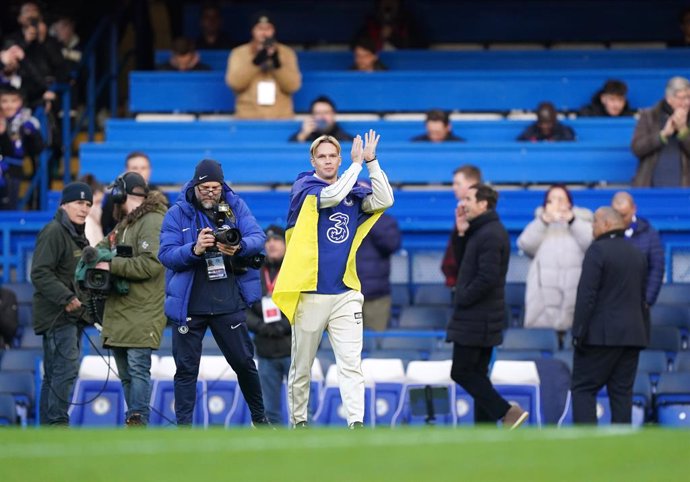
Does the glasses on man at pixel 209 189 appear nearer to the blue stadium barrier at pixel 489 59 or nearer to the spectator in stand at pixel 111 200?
the spectator in stand at pixel 111 200

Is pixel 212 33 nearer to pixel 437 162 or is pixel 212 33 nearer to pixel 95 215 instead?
pixel 437 162

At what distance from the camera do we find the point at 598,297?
38.6ft

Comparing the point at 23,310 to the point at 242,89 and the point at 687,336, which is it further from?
the point at 687,336

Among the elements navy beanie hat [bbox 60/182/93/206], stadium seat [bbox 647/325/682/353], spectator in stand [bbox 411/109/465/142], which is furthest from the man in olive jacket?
spectator in stand [bbox 411/109/465/142]

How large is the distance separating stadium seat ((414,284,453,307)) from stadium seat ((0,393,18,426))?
12.8 ft

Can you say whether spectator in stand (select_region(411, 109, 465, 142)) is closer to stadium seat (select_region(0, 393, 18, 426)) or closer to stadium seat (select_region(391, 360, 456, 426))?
stadium seat (select_region(391, 360, 456, 426))

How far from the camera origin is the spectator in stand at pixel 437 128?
16.0 m

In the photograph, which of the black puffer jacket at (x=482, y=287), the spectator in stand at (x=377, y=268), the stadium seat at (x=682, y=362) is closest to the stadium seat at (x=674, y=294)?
the stadium seat at (x=682, y=362)

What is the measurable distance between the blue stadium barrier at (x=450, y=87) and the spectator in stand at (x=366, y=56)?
0.82ft

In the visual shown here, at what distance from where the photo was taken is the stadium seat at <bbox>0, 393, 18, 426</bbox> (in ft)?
41.4

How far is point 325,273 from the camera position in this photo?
10.2 metres

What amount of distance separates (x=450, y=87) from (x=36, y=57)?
14.3 feet

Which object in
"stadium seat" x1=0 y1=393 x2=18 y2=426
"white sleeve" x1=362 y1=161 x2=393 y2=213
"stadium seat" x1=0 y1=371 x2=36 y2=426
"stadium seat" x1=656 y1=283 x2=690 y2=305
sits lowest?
"stadium seat" x1=0 y1=393 x2=18 y2=426

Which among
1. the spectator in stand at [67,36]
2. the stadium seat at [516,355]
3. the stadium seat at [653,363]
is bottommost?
the stadium seat at [653,363]
